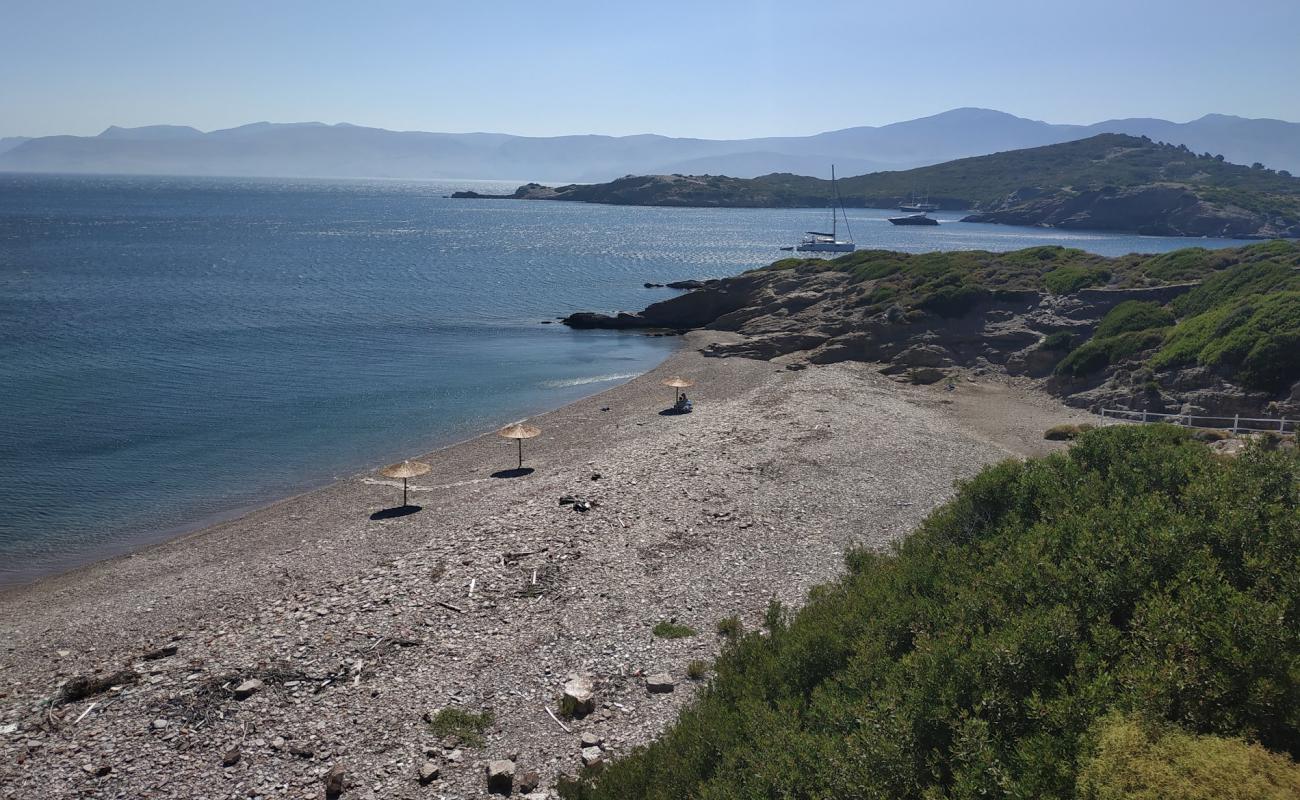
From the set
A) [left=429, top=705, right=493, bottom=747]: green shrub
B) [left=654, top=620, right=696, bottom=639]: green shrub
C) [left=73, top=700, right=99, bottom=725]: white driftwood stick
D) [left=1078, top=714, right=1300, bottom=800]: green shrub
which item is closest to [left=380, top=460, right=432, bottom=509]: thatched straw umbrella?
[left=73, top=700, right=99, bottom=725]: white driftwood stick

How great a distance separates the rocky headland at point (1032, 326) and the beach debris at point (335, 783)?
31.2 meters

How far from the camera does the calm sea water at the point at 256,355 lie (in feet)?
89.0

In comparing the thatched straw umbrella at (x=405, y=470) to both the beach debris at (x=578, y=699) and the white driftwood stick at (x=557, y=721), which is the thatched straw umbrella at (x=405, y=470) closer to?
the beach debris at (x=578, y=699)

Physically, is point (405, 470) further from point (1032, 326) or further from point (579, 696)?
point (1032, 326)

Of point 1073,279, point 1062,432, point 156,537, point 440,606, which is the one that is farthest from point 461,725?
point 1073,279

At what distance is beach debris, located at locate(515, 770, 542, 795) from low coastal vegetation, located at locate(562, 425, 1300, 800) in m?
0.84

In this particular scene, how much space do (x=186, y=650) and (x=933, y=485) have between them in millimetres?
19545

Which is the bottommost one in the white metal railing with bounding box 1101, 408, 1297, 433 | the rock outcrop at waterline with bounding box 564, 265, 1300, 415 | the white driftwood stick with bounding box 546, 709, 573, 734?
the white driftwood stick with bounding box 546, 709, 573, 734

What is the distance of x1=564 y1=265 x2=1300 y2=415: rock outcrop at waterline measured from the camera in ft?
104

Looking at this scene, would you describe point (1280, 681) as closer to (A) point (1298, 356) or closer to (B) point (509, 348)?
(A) point (1298, 356)

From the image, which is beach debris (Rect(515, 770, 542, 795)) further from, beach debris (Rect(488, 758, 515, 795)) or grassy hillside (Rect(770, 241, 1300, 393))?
grassy hillside (Rect(770, 241, 1300, 393))

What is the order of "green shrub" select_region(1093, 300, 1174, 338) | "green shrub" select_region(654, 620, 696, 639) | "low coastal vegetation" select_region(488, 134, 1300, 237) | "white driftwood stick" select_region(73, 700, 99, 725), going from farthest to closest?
"low coastal vegetation" select_region(488, 134, 1300, 237) → "green shrub" select_region(1093, 300, 1174, 338) → "green shrub" select_region(654, 620, 696, 639) → "white driftwood stick" select_region(73, 700, 99, 725)

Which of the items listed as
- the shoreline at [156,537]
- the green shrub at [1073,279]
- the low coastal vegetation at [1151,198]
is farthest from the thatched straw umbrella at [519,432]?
the low coastal vegetation at [1151,198]

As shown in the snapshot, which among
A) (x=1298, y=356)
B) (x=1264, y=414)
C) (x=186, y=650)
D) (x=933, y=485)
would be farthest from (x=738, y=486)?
(x=1298, y=356)
